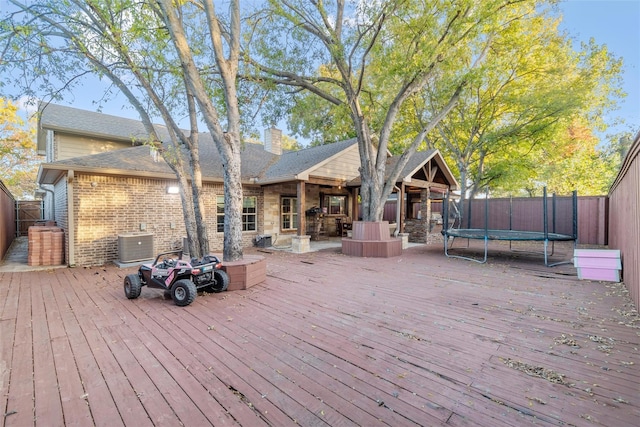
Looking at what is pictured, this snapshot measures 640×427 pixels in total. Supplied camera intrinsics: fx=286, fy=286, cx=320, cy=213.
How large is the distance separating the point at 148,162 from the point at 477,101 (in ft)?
51.9

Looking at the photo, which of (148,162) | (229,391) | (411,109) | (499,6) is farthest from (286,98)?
(229,391)

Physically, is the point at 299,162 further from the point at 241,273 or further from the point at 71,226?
the point at 71,226

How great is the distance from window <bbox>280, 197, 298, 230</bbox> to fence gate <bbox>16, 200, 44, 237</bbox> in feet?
43.7

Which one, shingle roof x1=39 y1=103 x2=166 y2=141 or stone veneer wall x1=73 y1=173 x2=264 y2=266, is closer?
stone veneer wall x1=73 y1=173 x2=264 y2=266

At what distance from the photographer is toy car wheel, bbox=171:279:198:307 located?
4238 mm

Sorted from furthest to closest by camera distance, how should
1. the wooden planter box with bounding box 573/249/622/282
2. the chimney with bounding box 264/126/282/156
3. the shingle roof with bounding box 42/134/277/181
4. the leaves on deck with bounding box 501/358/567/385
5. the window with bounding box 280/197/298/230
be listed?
the chimney with bounding box 264/126/282/156 → the window with bounding box 280/197/298/230 → the shingle roof with bounding box 42/134/277/181 → the wooden planter box with bounding box 573/249/622/282 → the leaves on deck with bounding box 501/358/567/385

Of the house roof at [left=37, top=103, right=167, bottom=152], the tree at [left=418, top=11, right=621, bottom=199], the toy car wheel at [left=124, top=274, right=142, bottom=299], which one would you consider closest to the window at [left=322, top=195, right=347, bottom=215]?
the tree at [left=418, top=11, right=621, bottom=199]

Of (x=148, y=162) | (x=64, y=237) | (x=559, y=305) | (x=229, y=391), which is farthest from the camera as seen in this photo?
(x=148, y=162)

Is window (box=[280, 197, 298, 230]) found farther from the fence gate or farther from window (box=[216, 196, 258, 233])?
the fence gate

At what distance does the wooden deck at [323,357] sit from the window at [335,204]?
8.97 metres

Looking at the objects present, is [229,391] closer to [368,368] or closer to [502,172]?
[368,368]

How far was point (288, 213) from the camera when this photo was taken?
12.2 meters

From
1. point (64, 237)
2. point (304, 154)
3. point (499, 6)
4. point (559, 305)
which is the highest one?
point (499, 6)

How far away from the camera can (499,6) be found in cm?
794
